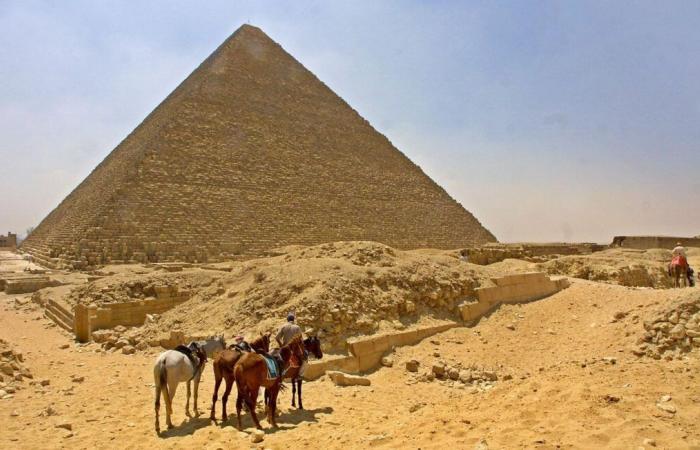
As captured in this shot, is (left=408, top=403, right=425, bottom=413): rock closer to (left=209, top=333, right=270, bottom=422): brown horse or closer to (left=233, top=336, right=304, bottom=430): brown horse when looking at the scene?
(left=233, top=336, right=304, bottom=430): brown horse

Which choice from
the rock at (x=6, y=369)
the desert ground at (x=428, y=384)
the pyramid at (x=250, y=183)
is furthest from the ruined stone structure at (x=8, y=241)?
the rock at (x=6, y=369)

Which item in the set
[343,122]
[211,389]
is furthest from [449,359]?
[343,122]

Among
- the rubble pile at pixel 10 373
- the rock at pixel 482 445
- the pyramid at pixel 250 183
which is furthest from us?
the pyramid at pixel 250 183

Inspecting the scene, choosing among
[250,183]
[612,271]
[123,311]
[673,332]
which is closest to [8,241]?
[250,183]

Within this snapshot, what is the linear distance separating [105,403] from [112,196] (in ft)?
64.8

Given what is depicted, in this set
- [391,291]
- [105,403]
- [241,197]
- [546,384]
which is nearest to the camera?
[546,384]

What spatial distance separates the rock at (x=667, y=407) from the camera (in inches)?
134

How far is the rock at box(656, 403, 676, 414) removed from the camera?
11.1ft

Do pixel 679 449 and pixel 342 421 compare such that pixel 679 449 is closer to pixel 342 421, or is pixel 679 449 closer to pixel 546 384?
pixel 546 384

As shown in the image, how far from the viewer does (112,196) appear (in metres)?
A: 22.9

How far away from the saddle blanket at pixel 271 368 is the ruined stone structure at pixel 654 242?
2750cm

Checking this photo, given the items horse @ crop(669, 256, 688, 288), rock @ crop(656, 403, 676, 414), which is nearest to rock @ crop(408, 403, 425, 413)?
rock @ crop(656, 403, 676, 414)

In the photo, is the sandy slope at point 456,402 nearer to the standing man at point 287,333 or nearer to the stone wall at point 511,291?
the stone wall at point 511,291

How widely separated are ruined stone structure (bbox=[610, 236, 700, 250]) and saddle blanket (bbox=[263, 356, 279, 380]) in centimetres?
2750
